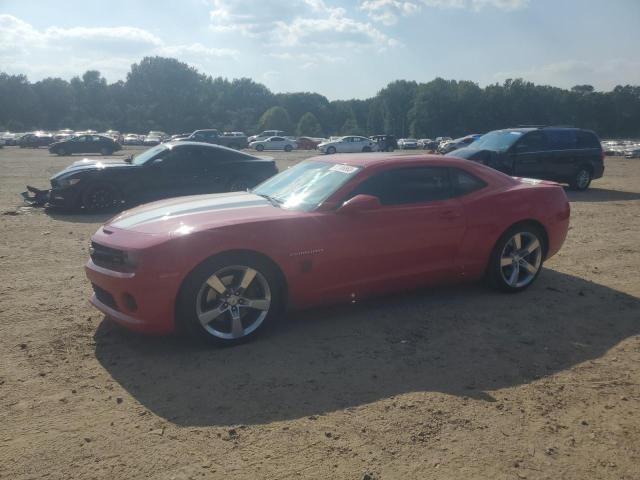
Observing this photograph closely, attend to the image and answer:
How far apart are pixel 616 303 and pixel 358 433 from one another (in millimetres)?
3594

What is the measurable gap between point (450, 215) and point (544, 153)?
10.2 m

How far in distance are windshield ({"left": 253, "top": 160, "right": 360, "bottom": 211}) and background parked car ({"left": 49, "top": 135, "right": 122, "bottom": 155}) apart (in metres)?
34.1

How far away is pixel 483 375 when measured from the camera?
3758 millimetres

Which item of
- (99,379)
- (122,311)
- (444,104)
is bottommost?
(99,379)

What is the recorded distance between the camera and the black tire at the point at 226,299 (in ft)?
13.1

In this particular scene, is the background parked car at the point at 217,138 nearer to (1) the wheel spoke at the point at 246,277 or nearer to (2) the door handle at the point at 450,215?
(2) the door handle at the point at 450,215

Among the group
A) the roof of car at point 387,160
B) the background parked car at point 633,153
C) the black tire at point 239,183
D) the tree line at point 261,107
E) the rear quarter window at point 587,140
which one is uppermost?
the tree line at point 261,107

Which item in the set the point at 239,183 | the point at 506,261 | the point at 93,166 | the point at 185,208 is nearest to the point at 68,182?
the point at 93,166

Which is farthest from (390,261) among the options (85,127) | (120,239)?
(85,127)

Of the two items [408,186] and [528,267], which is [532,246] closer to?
[528,267]

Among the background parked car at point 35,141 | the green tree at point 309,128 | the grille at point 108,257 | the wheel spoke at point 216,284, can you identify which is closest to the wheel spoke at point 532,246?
the wheel spoke at point 216,284

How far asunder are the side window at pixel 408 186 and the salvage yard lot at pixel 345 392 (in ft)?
3.45

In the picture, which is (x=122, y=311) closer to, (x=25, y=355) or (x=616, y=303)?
(x=25, y=355)

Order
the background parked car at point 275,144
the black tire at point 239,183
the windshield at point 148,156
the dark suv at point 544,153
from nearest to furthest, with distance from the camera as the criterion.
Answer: the windshield at point 148,156 → the black tire at point 239,183 → the dark suv at point 544,153 → the background parked car at point 275,144
